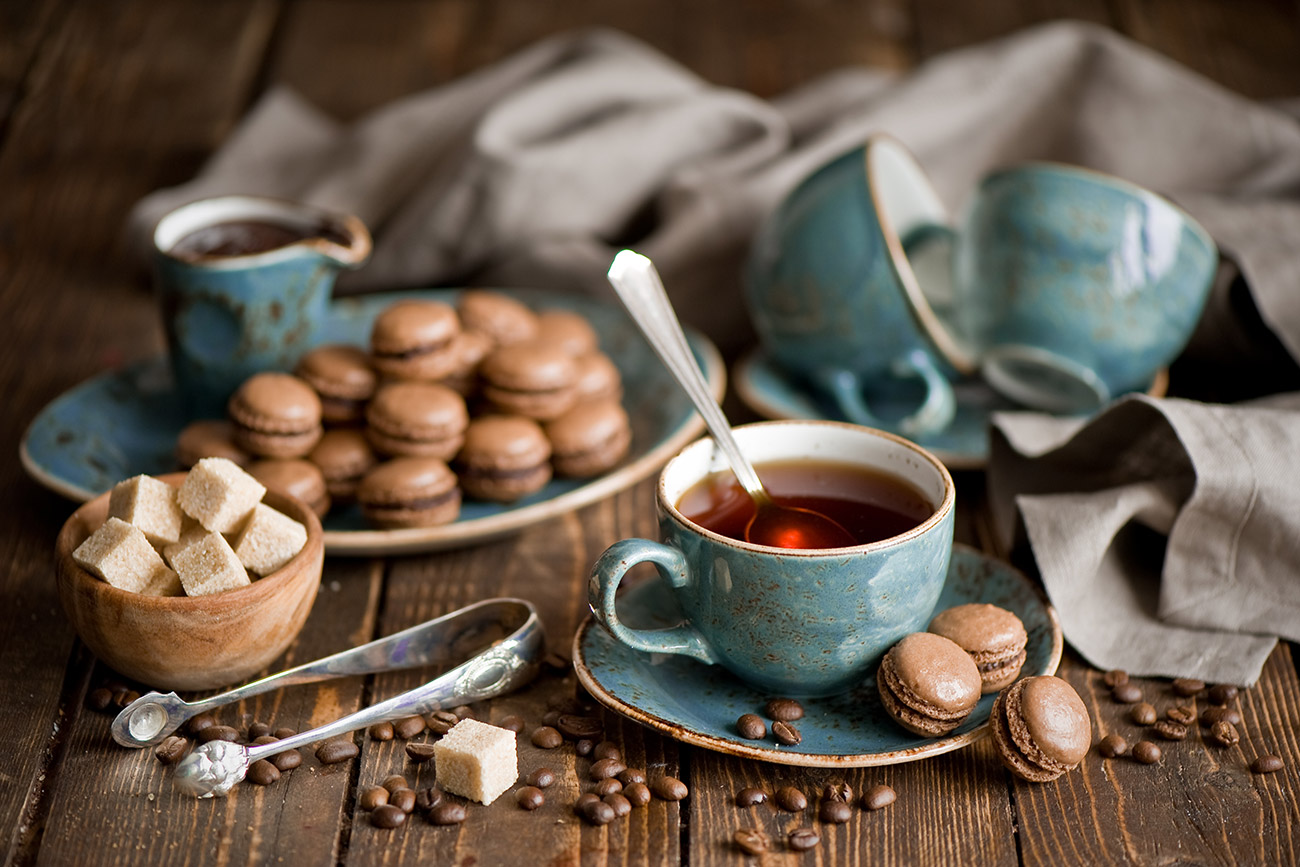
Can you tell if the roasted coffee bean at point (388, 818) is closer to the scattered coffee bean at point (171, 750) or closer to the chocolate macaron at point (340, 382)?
the scattered coffee bean at point (171, 750)

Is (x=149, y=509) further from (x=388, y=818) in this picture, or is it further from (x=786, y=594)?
(x=786, y=594)

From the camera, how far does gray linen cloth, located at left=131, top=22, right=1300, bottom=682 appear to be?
8.06 ft

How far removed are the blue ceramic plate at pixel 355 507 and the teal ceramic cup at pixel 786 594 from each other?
0.44m

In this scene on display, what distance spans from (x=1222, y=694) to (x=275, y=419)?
131 cm

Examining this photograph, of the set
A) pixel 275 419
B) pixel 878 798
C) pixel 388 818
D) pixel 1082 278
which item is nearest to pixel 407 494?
pixel 275 419

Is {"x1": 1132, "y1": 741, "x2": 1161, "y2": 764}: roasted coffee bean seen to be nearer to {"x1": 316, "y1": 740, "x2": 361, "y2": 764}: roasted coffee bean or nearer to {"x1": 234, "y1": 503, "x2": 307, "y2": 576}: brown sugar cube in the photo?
{"x1": 316, "y1": 740, "x2": 361, "y2": 764}: roasted coffee bean

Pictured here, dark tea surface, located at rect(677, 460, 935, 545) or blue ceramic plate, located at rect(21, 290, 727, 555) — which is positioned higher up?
dark tea surface, located at rect(677, 460, 935, 545)

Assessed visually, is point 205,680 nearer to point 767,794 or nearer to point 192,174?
point 767,794

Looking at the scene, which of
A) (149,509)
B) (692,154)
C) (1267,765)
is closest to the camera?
(1267,765)

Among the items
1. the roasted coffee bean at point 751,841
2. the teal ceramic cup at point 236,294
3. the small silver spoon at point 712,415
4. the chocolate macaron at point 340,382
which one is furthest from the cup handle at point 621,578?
the teal ceramic cup at point 236,294

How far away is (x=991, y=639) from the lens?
1.38 meters

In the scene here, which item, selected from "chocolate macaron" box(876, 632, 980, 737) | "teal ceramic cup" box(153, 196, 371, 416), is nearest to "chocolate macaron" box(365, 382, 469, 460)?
→ "teal ceramic cup" box(153, 196, 371, 416)

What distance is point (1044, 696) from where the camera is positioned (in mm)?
1308

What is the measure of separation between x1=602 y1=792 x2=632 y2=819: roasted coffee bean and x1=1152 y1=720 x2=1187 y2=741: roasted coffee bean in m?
0.62
